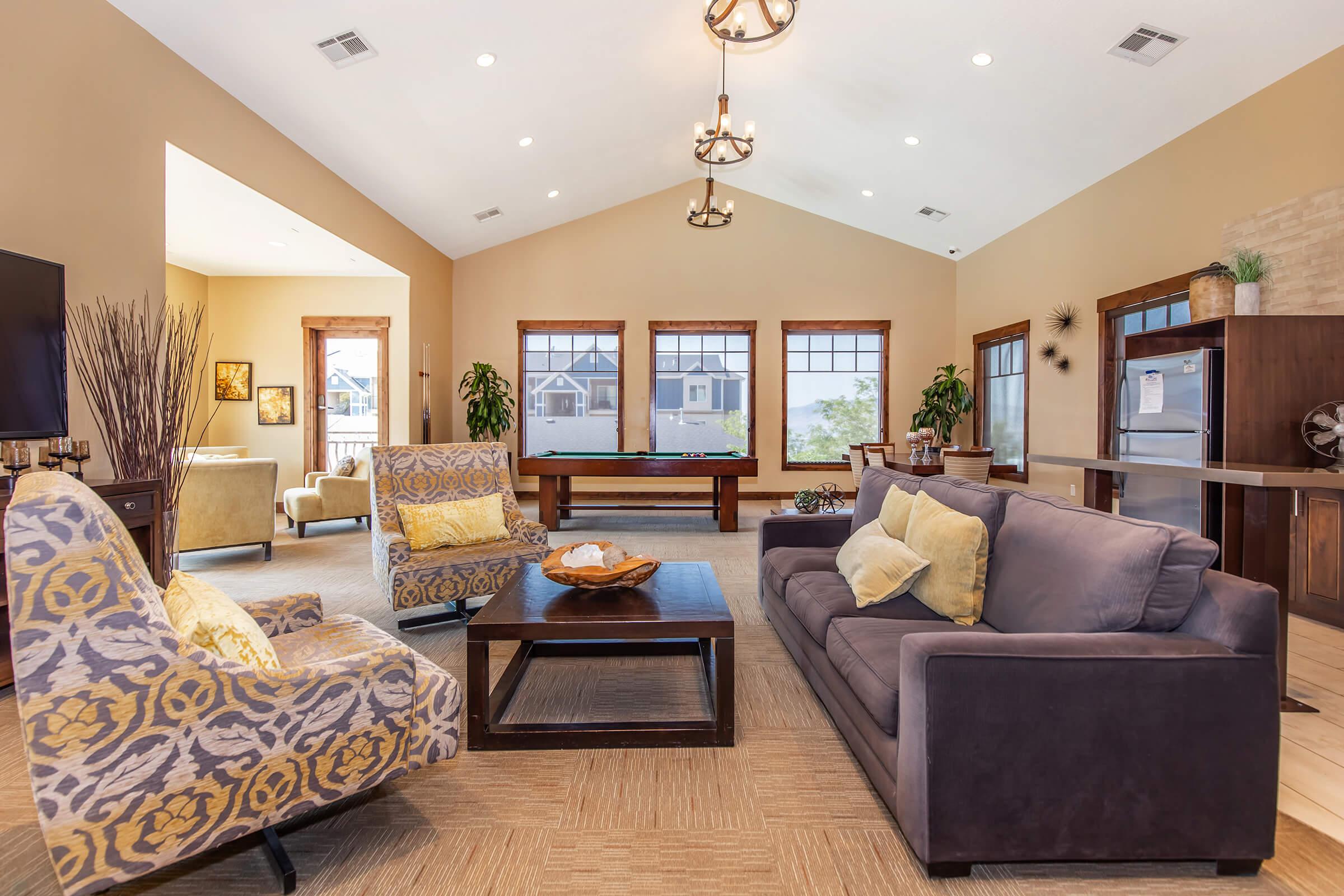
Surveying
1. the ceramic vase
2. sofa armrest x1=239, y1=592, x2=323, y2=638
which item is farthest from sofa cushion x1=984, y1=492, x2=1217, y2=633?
the ceramic vase

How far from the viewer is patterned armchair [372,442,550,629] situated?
3.17 meters

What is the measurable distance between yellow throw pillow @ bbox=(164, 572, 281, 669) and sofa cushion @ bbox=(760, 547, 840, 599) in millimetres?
2066

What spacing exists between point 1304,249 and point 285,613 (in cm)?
562

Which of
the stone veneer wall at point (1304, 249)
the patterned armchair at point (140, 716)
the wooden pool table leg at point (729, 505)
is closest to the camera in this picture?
the patterned armchair at point (140, 716)

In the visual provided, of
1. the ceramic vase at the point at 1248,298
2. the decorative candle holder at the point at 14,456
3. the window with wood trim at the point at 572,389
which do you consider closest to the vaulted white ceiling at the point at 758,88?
the ceramic vase at the point at 1248,298

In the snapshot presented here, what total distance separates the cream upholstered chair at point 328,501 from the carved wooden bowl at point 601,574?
4.17 meters

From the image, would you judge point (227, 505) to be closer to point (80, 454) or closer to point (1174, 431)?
point (80, 454)

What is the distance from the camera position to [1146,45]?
4141 mm

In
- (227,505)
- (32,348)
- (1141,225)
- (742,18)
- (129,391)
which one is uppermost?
(742,18)

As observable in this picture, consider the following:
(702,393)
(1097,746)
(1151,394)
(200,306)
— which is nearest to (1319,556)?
(1151,394)

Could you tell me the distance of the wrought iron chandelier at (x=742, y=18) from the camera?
10.9ft

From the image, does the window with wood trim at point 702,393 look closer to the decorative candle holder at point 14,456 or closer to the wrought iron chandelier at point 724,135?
the wrought iron chandelier at point 724,135

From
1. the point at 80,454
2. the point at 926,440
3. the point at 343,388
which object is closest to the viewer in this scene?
the point at 80,454

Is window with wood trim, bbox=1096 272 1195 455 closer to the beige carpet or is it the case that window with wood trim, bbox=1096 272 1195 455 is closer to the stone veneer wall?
the stone veneer wall
